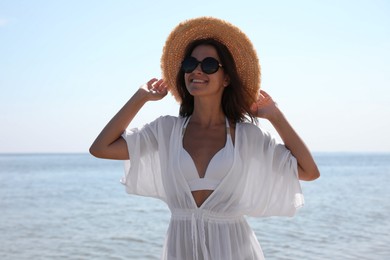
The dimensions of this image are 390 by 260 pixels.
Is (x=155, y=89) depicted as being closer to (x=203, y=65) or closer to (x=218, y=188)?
(x=203, y=65)

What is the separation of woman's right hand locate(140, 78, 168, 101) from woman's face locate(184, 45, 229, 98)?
0.15m

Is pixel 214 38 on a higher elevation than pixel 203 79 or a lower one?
higher

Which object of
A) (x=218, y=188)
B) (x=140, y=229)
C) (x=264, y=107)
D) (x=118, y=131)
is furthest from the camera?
(x=140, y=229)

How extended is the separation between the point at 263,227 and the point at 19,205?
280 inches

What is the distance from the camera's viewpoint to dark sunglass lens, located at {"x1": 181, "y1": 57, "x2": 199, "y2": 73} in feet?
11.0

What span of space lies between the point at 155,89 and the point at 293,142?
30.2 inches

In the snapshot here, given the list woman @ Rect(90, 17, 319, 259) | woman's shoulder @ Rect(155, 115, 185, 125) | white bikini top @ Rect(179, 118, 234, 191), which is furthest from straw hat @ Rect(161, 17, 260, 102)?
white bikini top @ Rect(179, 118, 234, 191)

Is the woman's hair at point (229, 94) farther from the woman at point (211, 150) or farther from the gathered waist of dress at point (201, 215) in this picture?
the gathered waist of dress at point (201, 215)

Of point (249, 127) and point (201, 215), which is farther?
point (249, 127)

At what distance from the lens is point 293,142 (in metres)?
3.35

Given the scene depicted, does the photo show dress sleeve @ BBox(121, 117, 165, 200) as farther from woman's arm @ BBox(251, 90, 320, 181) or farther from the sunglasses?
woman's arm @ BBox(251, 90, 320, 181)

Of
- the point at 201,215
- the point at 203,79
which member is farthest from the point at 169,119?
the point at 201,215

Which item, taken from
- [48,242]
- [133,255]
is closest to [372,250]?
[133,255]

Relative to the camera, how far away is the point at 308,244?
31.3ft
